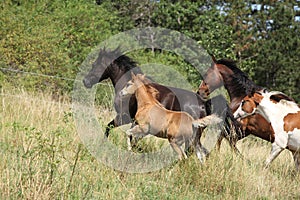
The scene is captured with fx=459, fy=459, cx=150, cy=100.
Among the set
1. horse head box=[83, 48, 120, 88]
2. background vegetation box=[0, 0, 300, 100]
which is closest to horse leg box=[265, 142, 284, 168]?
horse head box=[83, 48, 120, 88]

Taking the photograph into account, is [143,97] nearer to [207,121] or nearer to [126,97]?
[126,97]

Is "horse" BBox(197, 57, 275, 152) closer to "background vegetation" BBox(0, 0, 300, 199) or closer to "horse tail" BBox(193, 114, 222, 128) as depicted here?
"background vegetation" BBox(0, 0, 300, 199)

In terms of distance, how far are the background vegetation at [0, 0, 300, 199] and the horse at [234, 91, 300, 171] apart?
373mm

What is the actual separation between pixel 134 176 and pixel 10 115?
3.78 metres

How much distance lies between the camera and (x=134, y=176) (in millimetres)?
5473

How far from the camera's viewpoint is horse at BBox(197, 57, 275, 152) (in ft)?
27.1

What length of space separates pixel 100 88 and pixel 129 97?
15.4 ft

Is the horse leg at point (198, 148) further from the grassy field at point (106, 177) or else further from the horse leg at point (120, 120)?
the horse leg at point (120, 120)

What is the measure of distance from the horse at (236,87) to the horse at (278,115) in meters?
0.37

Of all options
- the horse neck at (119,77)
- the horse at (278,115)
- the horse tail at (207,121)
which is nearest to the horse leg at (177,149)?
the horse tail at (207,121)

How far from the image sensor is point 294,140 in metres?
7.30

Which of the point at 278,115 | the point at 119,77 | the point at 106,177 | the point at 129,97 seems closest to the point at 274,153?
the point at 278,115

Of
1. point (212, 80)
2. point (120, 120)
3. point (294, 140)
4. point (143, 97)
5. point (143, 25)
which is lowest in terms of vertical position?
point (294, 140)

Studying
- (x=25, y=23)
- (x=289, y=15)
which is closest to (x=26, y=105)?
(x=25, y=23)
